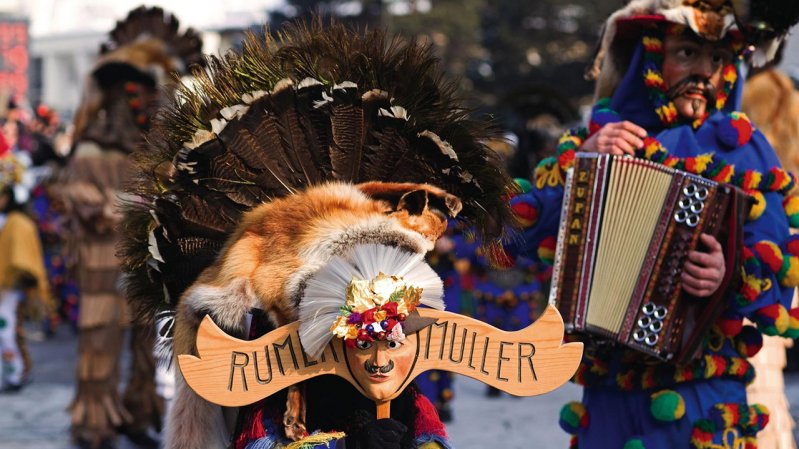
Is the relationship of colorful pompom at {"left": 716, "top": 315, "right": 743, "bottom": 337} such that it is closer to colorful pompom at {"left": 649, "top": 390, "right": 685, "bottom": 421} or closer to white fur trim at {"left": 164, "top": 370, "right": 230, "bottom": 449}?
colorful pompom at {"left": 649, "top": 390, "right": 685, "bottom": 421}

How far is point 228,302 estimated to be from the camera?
288cm

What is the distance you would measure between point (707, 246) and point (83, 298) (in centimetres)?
480

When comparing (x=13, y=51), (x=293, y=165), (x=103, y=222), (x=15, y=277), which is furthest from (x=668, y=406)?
(x=13, y=51)

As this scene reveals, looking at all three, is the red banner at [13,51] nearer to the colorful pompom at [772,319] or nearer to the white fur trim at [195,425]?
the colorful pompom at [772,319]

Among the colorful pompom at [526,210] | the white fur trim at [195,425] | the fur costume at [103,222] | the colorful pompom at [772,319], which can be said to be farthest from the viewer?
the fur costume at [103,222]

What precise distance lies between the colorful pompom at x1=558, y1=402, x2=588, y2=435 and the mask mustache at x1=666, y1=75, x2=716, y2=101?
3.89 ft

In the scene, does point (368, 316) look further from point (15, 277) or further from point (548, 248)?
point (15, 277)

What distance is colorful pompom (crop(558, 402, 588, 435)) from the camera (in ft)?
14.0

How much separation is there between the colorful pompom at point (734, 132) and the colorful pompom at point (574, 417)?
1.10m

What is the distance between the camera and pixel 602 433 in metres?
4.18

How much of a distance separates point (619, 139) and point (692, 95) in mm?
324

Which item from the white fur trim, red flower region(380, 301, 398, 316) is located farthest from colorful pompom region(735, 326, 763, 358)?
the white fur trim

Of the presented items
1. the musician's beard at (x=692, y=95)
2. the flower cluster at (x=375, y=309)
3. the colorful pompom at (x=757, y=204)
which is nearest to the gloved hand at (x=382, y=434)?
the flower cluster at (x=375, y=309)

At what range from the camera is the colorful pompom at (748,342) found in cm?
412
